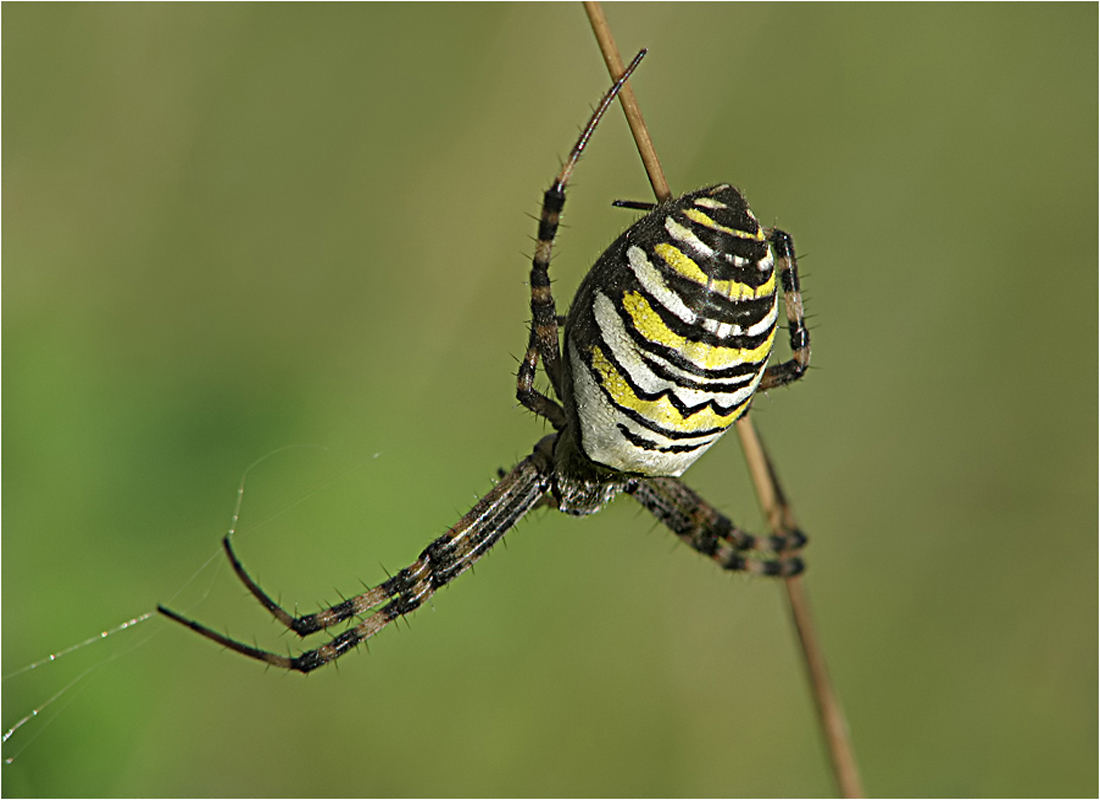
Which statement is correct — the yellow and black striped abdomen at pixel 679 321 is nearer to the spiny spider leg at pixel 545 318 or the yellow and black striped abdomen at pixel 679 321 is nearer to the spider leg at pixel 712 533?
the spiny spider leg at pixel 545 318

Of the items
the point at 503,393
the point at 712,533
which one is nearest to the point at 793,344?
the point at 712,533

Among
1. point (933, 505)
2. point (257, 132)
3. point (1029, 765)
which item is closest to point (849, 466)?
point (933, 505)

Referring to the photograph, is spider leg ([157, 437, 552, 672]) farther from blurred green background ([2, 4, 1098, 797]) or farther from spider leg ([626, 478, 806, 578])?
spider leg ([626, 478, 806, 578])

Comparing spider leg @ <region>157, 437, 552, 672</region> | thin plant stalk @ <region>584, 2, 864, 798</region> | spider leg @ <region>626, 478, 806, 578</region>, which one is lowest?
thin plant stalk @ <region>584, 2, 864, 798</region>

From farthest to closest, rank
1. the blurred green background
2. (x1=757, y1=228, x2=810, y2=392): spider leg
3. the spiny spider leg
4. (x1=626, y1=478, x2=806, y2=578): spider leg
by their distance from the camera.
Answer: (x1=626, y1=478, x2=806, y2=578): spider leg
the blurred green background
(x1=757, y1=228, x2=810, y2=392): spider leg
the spiny spider leg

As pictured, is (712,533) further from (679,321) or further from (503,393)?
(679,321)

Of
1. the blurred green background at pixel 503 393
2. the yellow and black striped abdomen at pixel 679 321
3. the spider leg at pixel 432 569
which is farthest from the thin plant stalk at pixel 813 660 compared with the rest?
the blurred green background at pixel 503 393

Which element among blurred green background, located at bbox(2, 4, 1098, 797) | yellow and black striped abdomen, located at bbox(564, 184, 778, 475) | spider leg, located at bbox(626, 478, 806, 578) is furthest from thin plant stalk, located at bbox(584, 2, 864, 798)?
blurred green background, located at bbox(2, 4, 1098, 797)

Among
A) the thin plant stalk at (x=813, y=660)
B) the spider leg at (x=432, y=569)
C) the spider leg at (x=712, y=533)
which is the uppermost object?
the spider leg at (x=432, y=569)
